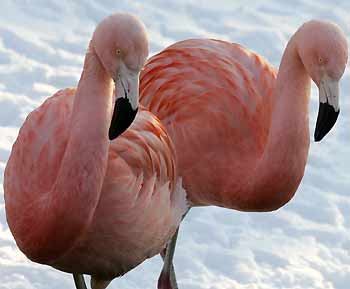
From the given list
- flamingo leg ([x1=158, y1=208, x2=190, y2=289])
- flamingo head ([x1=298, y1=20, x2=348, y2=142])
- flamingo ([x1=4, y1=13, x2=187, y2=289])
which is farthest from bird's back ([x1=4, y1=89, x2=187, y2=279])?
flamingo leg ([x1=158, y1=208, x2=190, y2=289])

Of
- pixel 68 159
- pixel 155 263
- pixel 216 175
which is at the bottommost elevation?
pixel 155 263

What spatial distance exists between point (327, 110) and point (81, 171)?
34.2 inches

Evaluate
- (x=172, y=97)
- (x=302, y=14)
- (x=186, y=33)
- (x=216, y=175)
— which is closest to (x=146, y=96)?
(x=172, y=97)

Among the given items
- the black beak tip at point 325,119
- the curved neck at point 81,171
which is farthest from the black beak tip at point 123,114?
the black beak tip at point 325,119

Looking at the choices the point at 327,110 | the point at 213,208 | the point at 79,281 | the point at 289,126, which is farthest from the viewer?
the point at 213,208

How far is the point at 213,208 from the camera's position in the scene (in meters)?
6.39

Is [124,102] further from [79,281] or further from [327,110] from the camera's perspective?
[79,281]

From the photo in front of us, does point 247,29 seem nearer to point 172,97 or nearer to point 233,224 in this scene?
point 233,224

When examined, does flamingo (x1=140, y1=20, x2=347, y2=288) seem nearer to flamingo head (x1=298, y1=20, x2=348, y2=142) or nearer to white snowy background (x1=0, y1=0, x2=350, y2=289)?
flamingo head (x1=298, y1=20, x2=348, y2=142)

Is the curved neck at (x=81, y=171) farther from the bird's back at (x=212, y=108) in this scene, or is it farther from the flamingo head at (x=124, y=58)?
the bird's back at (x=212, y=108)

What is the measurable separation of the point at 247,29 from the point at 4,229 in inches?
105

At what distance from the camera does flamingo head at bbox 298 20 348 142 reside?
4.39 meters

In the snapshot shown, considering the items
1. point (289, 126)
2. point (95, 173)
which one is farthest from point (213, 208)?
point (95, 173)

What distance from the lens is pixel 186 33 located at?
7.84 m
